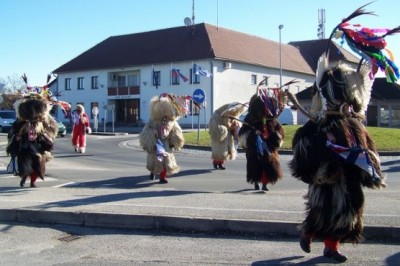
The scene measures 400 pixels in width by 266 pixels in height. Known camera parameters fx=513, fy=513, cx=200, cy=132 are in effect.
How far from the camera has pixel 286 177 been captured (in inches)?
504

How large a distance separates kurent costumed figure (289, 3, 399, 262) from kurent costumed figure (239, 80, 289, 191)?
12.2 ft

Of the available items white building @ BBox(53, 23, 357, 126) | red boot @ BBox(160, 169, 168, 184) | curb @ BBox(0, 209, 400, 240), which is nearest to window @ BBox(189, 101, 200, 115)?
white building @ BBox(53, 23, 357, 126)

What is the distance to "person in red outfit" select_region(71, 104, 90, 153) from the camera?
754 inches

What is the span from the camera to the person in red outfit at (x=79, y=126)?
1914 centimetres

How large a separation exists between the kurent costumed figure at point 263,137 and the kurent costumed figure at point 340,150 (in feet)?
12.2

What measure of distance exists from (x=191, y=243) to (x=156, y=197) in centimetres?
259

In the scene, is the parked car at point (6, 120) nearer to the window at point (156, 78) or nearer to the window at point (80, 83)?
the window at point (156, 78)

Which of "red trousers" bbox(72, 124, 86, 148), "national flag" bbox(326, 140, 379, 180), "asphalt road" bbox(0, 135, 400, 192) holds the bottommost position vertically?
"asphalt road" bbox(0, 135, 400, 192)

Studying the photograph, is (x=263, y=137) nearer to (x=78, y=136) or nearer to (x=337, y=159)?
(x=337, y=159)

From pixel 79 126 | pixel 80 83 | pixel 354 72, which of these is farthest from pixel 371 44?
pixel 80 83

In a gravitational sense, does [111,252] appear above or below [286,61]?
below

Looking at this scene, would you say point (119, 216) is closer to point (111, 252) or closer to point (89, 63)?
point (111, 252)

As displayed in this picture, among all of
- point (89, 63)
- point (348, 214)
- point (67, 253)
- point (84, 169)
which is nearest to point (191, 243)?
point (67, 253)

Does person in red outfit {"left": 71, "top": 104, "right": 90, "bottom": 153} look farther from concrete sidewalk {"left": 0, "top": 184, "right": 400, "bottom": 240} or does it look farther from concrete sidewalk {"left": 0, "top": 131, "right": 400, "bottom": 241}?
concrete sidewalk {"left": 0, "top": 184, "right": 400, "bottom": 240}
